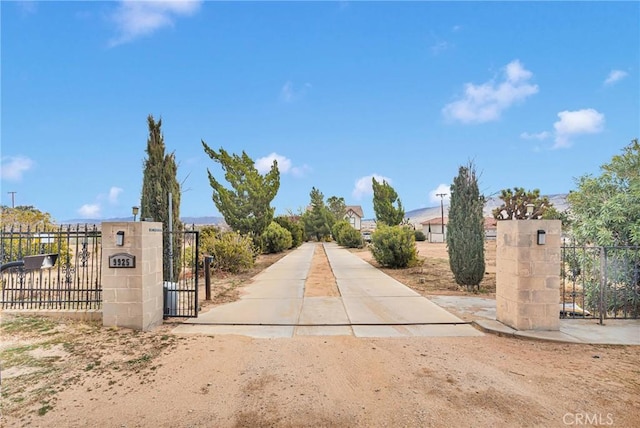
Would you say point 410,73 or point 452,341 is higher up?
point 410,73

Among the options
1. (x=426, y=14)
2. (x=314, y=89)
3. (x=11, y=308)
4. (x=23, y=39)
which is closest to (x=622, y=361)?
(x=11, y=308)

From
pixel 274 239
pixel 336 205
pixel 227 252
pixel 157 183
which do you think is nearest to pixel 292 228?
pixel 274 239

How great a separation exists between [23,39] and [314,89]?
1179 centimetres

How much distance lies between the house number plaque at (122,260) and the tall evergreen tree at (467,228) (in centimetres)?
796

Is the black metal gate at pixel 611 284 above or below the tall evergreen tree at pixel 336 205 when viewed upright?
below

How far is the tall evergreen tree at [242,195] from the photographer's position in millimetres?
19484

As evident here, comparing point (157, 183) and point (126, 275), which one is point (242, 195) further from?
point (126, 275)

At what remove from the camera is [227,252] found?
1240 centimetres

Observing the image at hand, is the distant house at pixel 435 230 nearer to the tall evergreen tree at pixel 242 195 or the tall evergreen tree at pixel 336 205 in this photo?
the tall evergreen tree at pixel 336 205

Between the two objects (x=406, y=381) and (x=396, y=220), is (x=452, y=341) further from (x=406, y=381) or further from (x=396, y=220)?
(x=396, y=220)

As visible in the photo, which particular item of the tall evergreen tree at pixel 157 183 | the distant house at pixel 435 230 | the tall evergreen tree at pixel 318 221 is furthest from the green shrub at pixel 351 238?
the distant house at pixel 435 230

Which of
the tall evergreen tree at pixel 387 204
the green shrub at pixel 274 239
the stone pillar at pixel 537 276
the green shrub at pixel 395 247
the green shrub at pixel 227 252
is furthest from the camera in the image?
the tall evergreen tree at pixel 387 204

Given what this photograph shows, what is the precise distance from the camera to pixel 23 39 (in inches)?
323

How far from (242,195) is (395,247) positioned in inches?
402
